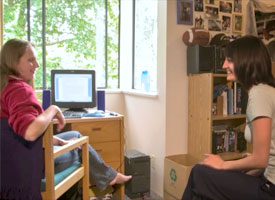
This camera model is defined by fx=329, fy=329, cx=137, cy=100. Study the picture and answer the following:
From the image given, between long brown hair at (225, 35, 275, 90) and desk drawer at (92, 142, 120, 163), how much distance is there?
142cm

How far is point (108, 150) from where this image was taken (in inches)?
108

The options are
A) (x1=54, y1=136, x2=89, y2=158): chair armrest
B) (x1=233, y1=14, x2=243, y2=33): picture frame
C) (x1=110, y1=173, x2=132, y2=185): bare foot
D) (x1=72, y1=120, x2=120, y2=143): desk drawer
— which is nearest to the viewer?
(x1=54, y1=136, x2=89, y2=158): chair armrest

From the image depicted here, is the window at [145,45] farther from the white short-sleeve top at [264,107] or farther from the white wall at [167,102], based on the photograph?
the white short-sleeve top at [264,107]

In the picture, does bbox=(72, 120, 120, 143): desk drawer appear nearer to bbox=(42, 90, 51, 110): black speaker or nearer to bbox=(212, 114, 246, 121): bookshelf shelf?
bbox=(42, 90, 51, 110): black speaker

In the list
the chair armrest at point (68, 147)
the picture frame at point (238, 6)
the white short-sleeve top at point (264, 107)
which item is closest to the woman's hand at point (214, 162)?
the white short-sleeve top at point (264, 107)

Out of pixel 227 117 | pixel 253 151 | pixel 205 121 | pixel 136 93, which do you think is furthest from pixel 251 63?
pixel 136 93

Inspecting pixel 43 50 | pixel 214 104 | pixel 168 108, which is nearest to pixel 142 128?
pixel 168 108

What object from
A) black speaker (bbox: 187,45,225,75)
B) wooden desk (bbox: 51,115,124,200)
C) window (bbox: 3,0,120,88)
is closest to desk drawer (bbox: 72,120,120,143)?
wooden desk (bbox: 51,115,124,200)

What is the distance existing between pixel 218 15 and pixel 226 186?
191 centimetres

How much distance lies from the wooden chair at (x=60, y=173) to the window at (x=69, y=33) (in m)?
1.53

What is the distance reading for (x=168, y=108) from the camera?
111 inches

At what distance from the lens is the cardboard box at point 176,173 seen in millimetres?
2613

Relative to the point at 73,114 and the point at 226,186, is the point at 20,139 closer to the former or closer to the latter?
the point at 226,186

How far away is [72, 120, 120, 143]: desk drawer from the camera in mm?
2658
